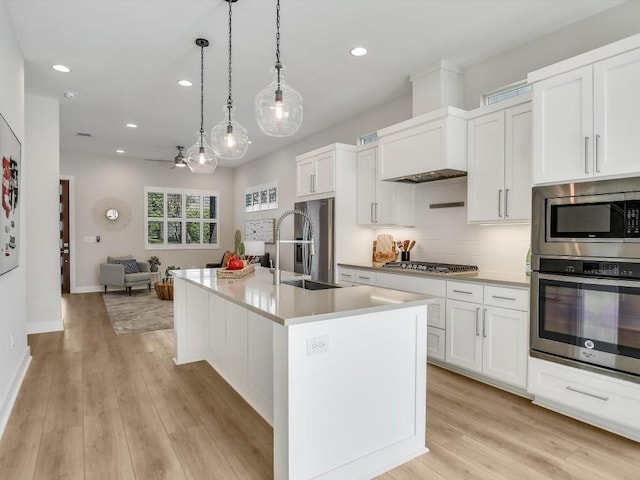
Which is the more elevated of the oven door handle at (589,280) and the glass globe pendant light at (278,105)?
the glass globe pendant light at (278,105)

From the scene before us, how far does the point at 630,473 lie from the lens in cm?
199

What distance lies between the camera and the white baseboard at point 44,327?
15.5 feet

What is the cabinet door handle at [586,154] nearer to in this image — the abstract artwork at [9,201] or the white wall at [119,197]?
the abstract artwork at [9,201]

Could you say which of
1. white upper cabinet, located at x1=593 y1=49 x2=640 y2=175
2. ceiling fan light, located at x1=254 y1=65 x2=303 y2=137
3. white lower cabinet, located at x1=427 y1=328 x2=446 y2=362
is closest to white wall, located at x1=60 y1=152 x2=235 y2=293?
white lower cabinet, located at x1=427 y1=328 x2=446 y2=362

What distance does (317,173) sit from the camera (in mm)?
4957

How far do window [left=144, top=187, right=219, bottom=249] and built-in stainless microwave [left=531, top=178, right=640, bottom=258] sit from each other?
26.5 ft

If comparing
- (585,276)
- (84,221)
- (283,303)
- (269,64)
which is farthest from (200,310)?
(84,221)

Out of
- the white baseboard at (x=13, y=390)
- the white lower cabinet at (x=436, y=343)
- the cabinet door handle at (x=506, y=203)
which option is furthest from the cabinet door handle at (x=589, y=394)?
the white baseboard at (x=13, y=390)

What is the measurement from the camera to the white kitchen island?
1.74m

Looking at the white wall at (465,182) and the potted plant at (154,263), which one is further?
→ the potted plant at (154,263)

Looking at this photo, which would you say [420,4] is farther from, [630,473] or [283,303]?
[630,473]

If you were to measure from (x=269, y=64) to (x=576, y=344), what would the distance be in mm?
3547

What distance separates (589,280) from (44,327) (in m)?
5.71

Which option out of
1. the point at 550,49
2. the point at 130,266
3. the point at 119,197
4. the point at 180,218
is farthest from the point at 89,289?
the point at 550,49
